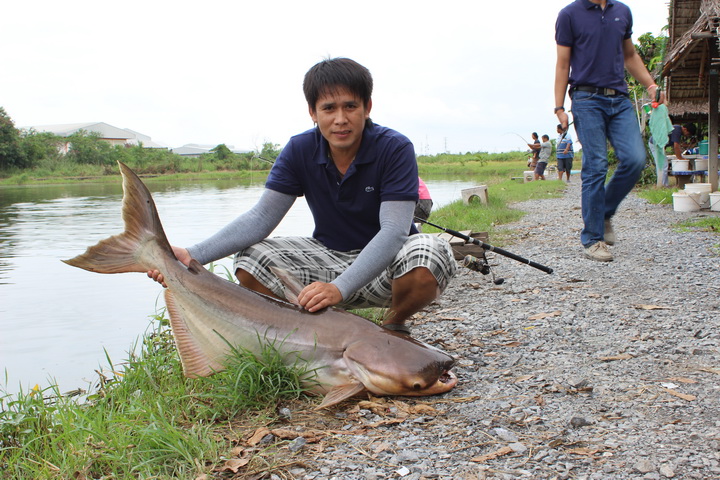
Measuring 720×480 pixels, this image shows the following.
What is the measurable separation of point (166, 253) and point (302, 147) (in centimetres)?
88

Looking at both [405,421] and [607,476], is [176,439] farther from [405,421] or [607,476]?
[607,476]

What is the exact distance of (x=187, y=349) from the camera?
9.27 ft

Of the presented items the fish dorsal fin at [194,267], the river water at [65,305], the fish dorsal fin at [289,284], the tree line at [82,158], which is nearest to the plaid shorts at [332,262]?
the fish dorsal fin at [289,284]

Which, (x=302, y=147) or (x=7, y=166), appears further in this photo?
(x=7, y=166)

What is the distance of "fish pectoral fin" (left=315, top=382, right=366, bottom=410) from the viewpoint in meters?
2.38

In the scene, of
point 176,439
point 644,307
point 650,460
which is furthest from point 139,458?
point 644,307

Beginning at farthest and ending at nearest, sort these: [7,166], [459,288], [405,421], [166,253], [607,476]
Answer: [7,166], [459,288], [166,253], [405,421], [607,476]

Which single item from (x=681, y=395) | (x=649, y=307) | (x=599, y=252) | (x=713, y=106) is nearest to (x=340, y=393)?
(x=681, y=395)

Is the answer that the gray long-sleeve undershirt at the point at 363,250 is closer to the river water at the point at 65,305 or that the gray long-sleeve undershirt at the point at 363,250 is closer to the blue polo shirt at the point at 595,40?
the river water at the point at 65,305

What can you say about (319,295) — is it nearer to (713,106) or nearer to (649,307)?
(649,307)

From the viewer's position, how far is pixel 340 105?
2838mm

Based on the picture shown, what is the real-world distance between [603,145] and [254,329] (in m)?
3.63

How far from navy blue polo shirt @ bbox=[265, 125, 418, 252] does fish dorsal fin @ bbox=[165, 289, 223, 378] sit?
79 cm

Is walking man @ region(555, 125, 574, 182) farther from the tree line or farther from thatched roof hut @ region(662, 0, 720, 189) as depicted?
the tree line
